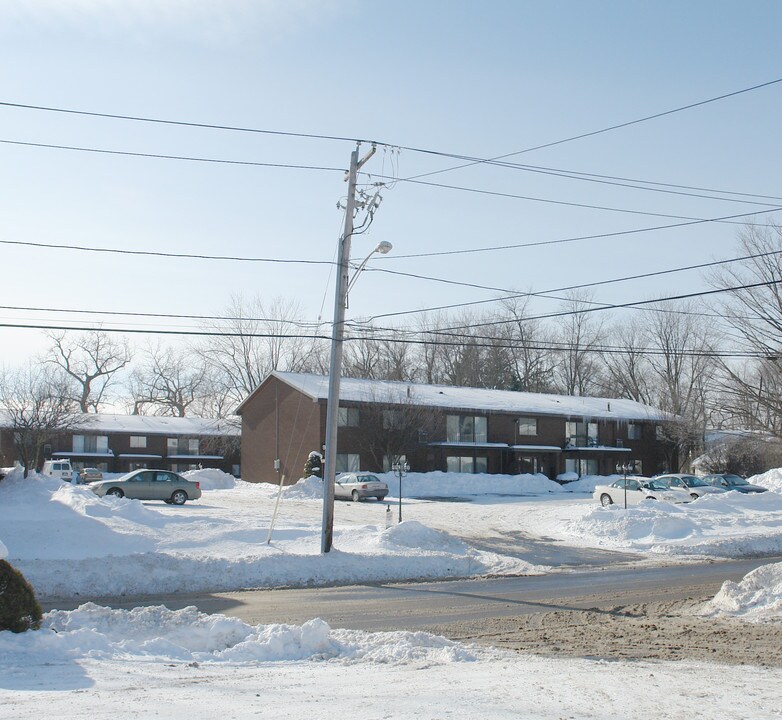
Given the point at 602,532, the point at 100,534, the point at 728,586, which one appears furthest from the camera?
the point at 602,532

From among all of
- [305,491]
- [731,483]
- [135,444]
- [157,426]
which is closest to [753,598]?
[731,483]

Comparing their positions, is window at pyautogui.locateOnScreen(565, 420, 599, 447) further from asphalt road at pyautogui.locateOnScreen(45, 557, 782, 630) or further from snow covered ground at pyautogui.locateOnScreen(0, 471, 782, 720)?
asphalt road at pyautogui.locateOnScreen(45, 557, 782, 630)

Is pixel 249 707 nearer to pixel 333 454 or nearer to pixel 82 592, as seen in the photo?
pixel 82 592

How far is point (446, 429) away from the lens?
56469 mm

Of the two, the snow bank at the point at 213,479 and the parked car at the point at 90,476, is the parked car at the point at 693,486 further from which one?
the parked car at the point at 90,476

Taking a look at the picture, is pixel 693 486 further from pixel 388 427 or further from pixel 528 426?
pixel 528 426

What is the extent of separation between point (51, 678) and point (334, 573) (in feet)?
37.0

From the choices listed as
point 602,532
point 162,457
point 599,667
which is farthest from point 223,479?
point 599,667

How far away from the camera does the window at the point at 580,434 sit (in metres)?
62.5

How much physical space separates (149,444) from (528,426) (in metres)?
32.7

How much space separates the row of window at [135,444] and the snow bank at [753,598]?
6412cm

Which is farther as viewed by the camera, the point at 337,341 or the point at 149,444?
the point at 149,444

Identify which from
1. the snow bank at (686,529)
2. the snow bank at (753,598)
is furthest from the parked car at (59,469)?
the snow bank at (753,598)

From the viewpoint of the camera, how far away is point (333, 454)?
2052cm
